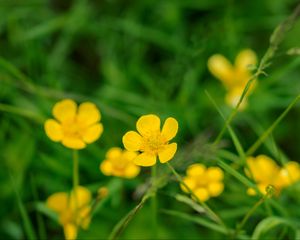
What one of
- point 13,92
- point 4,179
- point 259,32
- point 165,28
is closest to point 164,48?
point 165,28

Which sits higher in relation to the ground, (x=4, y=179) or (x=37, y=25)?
(x=37, y=25)

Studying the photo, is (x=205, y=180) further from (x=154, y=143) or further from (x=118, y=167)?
(x=154, y=143)

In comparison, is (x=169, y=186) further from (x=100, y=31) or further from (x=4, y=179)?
(x=100, y=31)

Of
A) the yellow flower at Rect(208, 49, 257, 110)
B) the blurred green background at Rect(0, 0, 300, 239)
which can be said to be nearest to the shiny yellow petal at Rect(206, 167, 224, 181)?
the blurred green background at Rect(0, 0, 300, 239)

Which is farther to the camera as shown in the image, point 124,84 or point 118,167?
point 124,84

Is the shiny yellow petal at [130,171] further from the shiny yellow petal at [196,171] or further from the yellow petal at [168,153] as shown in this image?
the yellow petal at [168,153]

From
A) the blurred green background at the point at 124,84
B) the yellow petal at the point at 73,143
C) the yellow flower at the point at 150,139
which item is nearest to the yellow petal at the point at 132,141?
the yellow flower at the point at 150,139

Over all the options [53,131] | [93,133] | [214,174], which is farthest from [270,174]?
[53,131]
